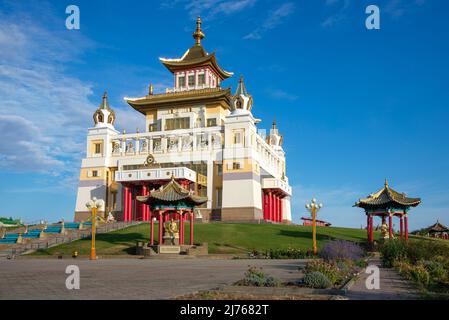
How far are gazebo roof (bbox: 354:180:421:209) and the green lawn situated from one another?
185 inches

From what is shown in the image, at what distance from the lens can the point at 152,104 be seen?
70688 millimetres

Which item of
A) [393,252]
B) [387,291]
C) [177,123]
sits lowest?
[387,291]

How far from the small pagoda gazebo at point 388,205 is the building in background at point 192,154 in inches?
735

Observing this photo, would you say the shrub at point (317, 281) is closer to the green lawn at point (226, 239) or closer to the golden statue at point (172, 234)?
the green lawn at point (226, 239)

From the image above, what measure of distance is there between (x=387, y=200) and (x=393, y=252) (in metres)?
16.9

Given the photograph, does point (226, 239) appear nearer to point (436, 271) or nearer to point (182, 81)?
point (436, 271)

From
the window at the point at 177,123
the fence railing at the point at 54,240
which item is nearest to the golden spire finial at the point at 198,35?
the window at the point at 177,123

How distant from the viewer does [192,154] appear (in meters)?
63.1

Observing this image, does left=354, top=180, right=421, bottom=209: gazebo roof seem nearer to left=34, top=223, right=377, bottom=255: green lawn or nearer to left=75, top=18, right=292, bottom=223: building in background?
left=34, top=223, right=377, bottom=255: green lawn

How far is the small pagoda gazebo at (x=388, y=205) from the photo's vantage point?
136 ft

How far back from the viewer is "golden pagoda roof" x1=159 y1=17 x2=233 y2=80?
72438 millimetres

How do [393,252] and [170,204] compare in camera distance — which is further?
[170,204]

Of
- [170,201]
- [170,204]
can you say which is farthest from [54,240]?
[170,201]
